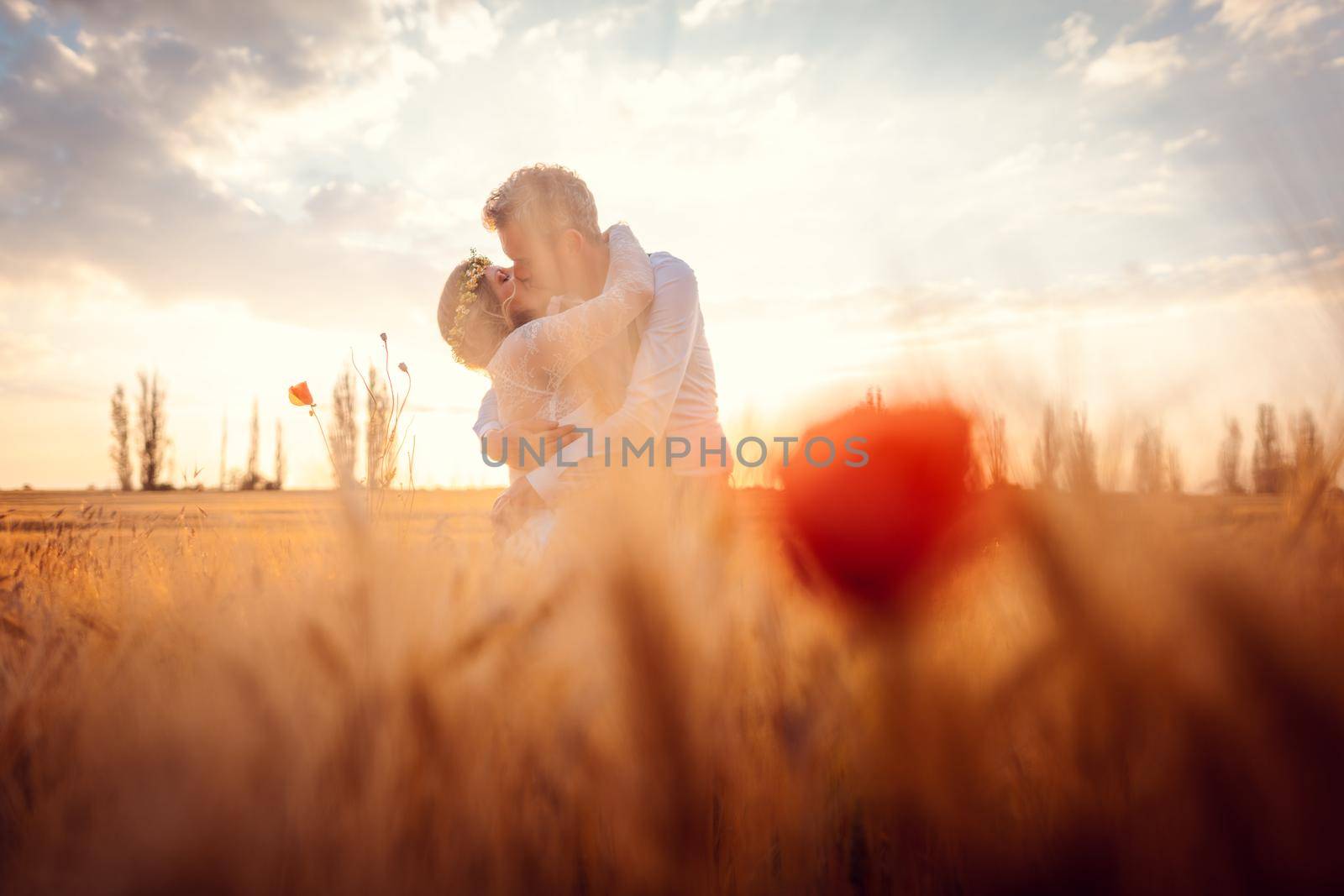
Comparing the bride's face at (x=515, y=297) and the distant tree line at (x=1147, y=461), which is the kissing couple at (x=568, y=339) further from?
the distant tree line at (x=1147, y=461)

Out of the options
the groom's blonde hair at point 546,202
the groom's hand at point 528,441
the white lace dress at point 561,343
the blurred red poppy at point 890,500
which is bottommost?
the blurred red poppy at point 890,500

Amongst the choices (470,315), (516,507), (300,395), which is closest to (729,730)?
(300,395)

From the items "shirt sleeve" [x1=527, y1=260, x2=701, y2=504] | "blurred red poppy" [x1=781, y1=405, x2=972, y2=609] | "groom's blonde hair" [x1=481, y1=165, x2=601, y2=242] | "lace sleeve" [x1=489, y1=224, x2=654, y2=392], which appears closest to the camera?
"blurred red poppy" [x1=781, y1=405, x2=972, y2=609]

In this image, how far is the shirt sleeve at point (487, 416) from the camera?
353cm

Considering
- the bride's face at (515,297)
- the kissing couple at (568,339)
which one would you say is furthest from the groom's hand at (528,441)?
the bride's face at (515,297)

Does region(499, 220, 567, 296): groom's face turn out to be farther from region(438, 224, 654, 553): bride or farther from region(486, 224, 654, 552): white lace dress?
region(486, 224, 654, 552): white lace dress

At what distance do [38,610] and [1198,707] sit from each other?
175 cm

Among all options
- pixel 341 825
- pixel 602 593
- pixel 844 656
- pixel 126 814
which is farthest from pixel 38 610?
pixel 844 656

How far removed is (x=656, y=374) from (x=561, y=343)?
1.39ft

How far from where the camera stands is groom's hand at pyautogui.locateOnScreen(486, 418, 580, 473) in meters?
2.85

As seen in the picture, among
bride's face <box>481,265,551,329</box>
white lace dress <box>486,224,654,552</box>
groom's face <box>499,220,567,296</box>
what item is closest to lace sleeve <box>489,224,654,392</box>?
white lace dress <box>486,224,654,552</box>

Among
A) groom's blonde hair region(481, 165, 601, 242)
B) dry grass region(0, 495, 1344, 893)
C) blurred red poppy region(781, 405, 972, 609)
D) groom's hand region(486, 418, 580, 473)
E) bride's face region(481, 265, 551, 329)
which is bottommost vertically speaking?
dry grass region(0, 495, 1344, 893)

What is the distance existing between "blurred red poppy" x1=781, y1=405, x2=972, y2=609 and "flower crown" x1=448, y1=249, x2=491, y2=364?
304cm

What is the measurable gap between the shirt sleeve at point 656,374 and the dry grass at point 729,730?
1895 millimetres
